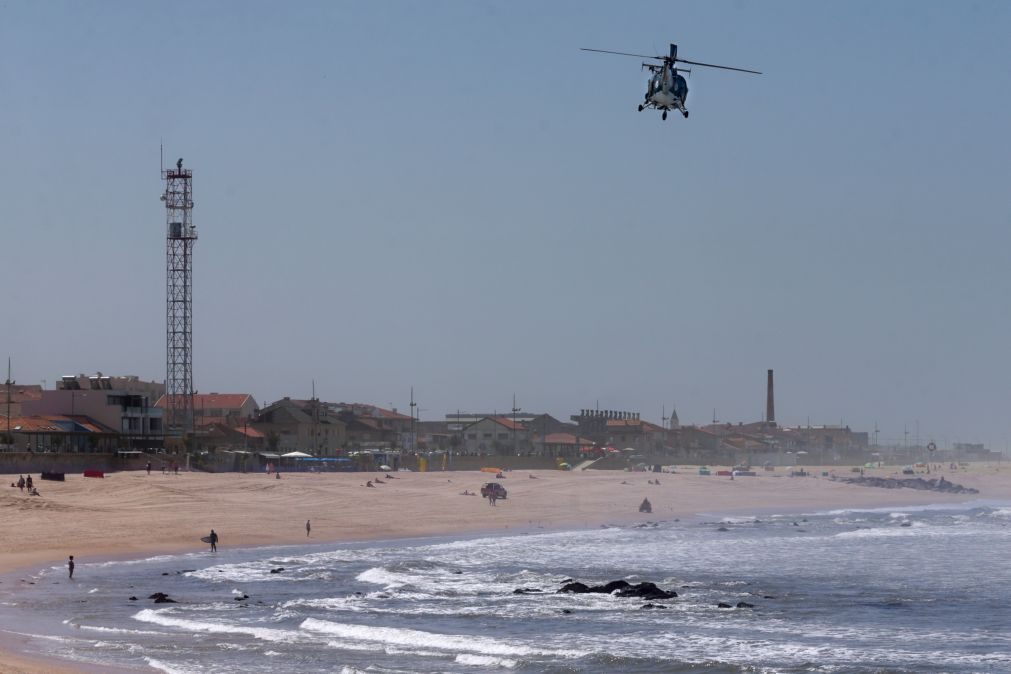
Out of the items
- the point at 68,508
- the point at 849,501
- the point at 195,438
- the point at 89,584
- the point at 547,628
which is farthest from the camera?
the point at 849,501

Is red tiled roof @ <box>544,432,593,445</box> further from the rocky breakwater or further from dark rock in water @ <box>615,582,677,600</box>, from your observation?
dark rock in water @ <box>615,582,677,600</box>

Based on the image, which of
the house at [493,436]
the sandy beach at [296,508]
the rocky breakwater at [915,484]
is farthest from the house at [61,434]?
the rocky breakwater at [915,484]

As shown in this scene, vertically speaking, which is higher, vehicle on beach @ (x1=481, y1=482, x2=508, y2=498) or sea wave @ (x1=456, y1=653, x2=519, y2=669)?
vehicle on beach @ (x1=481, y1=482, x2=508, y2=498)

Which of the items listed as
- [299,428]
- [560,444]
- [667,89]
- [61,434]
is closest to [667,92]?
[667,89]

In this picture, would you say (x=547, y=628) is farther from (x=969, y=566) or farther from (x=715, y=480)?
(x=715, y=480)

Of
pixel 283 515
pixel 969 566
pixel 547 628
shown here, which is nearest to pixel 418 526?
pixel 283 515

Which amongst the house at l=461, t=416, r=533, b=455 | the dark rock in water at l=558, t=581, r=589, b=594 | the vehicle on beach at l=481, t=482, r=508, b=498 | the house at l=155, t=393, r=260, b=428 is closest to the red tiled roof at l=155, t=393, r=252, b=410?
the house at l=155, t=393, r=260, b=428
